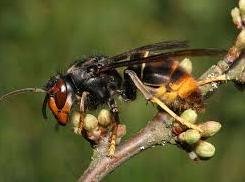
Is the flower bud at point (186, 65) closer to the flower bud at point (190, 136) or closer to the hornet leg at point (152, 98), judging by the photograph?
the hornet leg at point (152, 98)

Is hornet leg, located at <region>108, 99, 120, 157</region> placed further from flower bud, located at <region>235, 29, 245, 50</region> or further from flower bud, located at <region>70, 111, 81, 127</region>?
flower bud, located at <region>235, 29, 245, 50</region>

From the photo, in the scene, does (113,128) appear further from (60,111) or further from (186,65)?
(186,65)

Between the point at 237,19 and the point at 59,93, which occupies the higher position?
the point at 237,19

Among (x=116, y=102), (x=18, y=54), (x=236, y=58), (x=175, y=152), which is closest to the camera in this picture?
(x=236, y=58)

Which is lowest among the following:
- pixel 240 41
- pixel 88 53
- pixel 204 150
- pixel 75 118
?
pixel 88 53

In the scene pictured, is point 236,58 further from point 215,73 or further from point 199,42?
point 199,42

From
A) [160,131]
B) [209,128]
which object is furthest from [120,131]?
[209,128]

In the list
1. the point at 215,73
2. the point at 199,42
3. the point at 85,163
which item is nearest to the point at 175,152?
the point at 85,163
